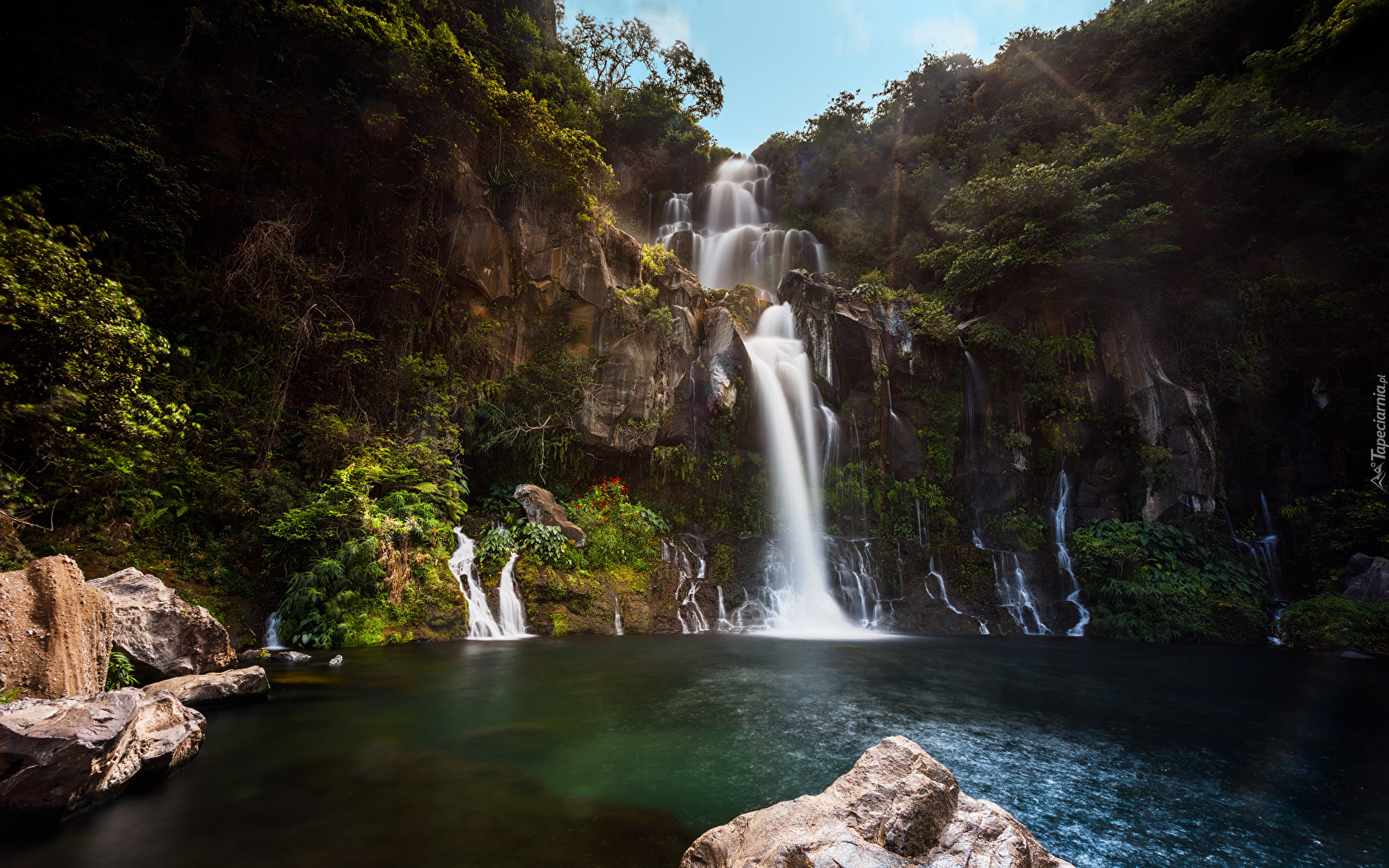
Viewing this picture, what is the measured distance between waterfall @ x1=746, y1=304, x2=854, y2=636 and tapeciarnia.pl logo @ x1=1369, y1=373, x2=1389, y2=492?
14572 mm

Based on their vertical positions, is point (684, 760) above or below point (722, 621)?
above

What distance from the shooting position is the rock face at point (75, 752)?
308cm

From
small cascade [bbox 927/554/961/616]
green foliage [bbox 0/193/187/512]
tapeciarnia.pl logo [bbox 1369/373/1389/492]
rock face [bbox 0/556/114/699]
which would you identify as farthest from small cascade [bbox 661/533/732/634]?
tapeciarnia.pl logo [bbox 1369/373/1389/492]

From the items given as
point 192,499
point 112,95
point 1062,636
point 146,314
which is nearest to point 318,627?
point 192,499

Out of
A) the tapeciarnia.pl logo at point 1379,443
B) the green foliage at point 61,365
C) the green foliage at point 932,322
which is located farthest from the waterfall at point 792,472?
the tapeciarnia.pl logo at point 1379,443

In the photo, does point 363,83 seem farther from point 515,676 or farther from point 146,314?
point 515,676

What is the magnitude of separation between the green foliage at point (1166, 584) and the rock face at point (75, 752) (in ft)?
56.8

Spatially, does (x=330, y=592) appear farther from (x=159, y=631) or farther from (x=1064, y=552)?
(x=1064, y=552)

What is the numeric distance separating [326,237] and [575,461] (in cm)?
798

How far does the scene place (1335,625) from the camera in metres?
11.3

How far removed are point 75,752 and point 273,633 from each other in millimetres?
5778

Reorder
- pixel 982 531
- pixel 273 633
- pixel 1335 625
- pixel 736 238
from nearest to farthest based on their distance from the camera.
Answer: pixel 273 633 < pixel 1335 625 < pixel 982 531 < pixel 736 238

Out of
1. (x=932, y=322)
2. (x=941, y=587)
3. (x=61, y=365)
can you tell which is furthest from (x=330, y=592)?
(x=932, y=322)

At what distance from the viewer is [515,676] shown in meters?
7.12
